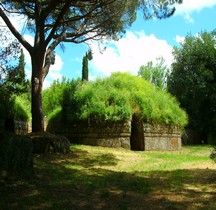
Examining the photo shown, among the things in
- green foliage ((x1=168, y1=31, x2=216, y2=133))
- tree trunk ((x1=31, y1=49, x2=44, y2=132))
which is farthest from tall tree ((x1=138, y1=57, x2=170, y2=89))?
tree trunk ((x1=31, y1=49, x2=44, y2=132))

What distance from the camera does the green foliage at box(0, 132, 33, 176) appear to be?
244 inches

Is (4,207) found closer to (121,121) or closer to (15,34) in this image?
(15,34)

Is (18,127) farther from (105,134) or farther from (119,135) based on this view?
(119,135)

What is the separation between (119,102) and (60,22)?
183 inches

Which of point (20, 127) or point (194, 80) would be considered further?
point (194, 80)

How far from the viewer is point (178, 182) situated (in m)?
6.95

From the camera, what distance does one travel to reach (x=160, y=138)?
16.2 m

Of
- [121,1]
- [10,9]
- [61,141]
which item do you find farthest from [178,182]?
[10,9]

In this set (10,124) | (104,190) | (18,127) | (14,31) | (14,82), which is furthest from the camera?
(18,127)

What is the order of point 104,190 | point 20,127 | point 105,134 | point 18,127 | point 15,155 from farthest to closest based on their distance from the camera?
point 20,127 → point 18,127 → point 105,134 → point 15,155 → point 104,190

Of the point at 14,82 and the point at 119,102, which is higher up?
the point at 119,102

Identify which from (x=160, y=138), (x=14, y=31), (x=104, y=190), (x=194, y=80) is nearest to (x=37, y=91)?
(x=14, y=31)

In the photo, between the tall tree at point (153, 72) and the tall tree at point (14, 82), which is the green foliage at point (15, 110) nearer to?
the tall tree at point (14, 82)

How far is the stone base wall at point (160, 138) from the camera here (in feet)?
51.9
